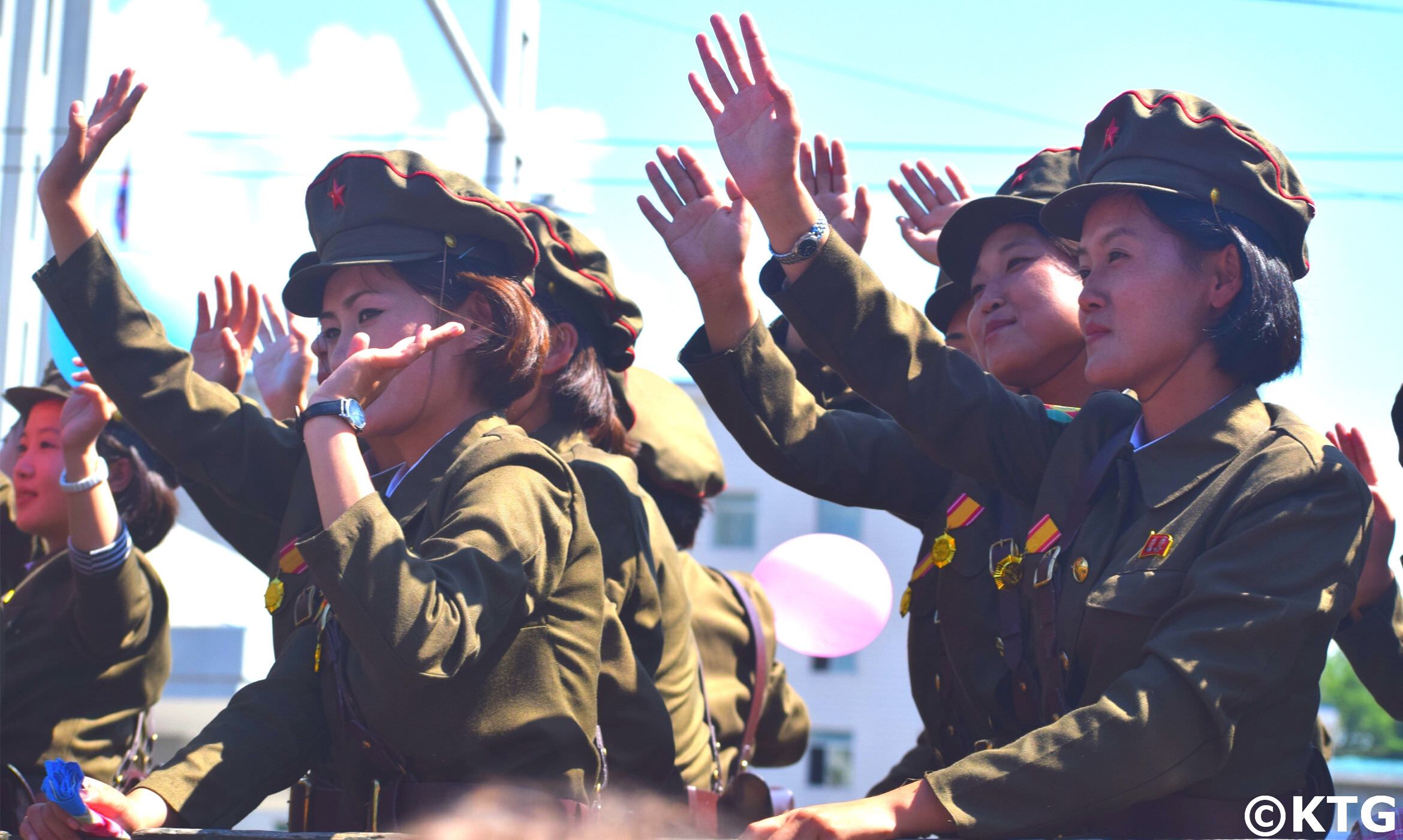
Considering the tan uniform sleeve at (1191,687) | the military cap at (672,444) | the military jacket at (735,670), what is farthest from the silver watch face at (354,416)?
the military cap at (672,444)

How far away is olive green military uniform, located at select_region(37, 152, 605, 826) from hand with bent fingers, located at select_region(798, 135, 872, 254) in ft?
2.72

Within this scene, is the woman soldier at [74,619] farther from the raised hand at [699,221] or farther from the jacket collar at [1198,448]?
the jacket collar at [1198,448]

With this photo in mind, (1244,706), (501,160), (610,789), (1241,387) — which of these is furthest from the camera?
(501,160)

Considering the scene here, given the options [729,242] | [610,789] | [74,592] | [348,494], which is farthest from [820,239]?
[74,592]

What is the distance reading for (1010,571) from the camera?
2875 millimetres

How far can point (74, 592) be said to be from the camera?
169 inches

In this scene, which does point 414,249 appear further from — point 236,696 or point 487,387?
point 236,696

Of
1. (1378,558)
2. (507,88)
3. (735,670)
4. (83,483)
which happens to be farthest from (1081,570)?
(507,88)

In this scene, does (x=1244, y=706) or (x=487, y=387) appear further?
(x=487, y=387)

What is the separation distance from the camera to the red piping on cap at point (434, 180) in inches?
126

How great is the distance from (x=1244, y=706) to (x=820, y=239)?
43.3 inches

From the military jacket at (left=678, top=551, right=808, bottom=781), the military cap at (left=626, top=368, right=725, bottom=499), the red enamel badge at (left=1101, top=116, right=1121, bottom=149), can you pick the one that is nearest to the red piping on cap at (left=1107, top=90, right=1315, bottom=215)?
the red enamel badge at (left=1101, top=116, right=1121, bottom=149)

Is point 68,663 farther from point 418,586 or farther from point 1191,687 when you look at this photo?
point 1191,687

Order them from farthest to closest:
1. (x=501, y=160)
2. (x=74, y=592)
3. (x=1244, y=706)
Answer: (x=501, y=160)
(x=74, y=592)
(x=1244, y=706)
